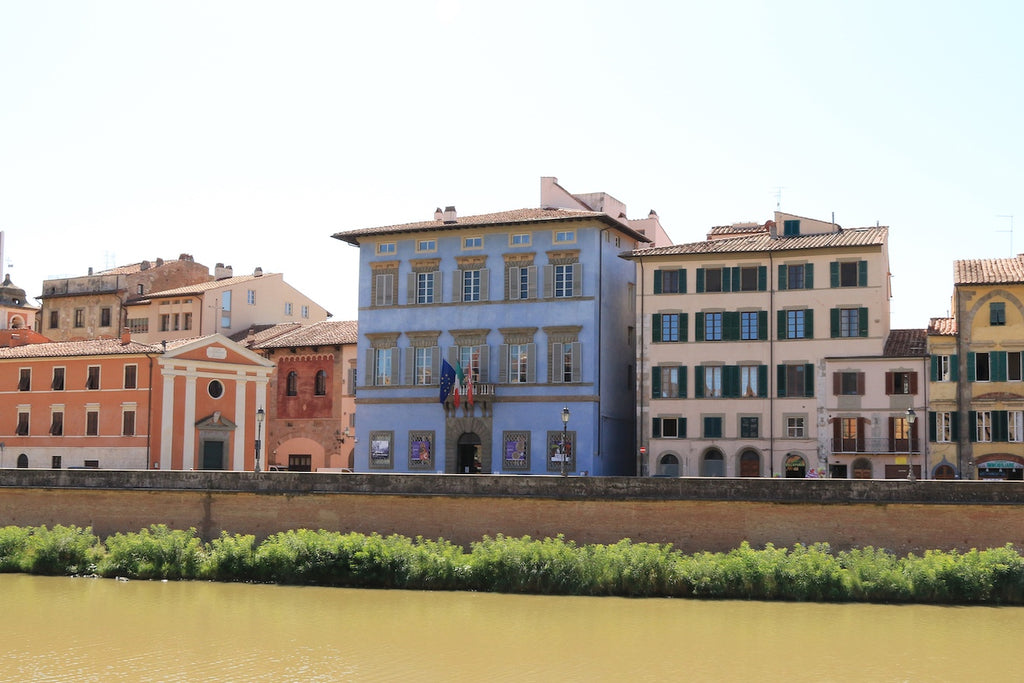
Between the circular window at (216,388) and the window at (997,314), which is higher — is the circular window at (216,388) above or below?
below

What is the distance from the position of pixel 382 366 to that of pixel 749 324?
45.2ft

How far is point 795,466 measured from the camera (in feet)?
143

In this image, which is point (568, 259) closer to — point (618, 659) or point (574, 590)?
point (574, 590)

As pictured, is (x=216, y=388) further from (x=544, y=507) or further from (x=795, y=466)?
(x=795, y=466)

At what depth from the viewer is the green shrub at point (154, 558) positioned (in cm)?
3353

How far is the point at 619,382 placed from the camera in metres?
47.8

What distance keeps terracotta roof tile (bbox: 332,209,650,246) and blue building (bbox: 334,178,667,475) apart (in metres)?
0.07

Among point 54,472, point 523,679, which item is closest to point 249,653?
point 523,679

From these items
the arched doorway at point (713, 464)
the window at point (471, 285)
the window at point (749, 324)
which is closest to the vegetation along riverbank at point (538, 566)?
the arched doorway at point (713, 464)

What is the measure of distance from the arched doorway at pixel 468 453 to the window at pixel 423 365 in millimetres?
2496

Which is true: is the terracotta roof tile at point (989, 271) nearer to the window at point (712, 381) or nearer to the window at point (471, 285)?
the window at point (712, 381)

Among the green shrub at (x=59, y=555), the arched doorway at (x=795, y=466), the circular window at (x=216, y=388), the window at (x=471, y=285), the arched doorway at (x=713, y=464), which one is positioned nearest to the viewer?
the green shrub at (x=59, y=555)

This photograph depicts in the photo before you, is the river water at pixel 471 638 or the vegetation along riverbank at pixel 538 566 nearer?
the river water at pixel 471 638

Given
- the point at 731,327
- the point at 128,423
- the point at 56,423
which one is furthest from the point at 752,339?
the point at 56,423
